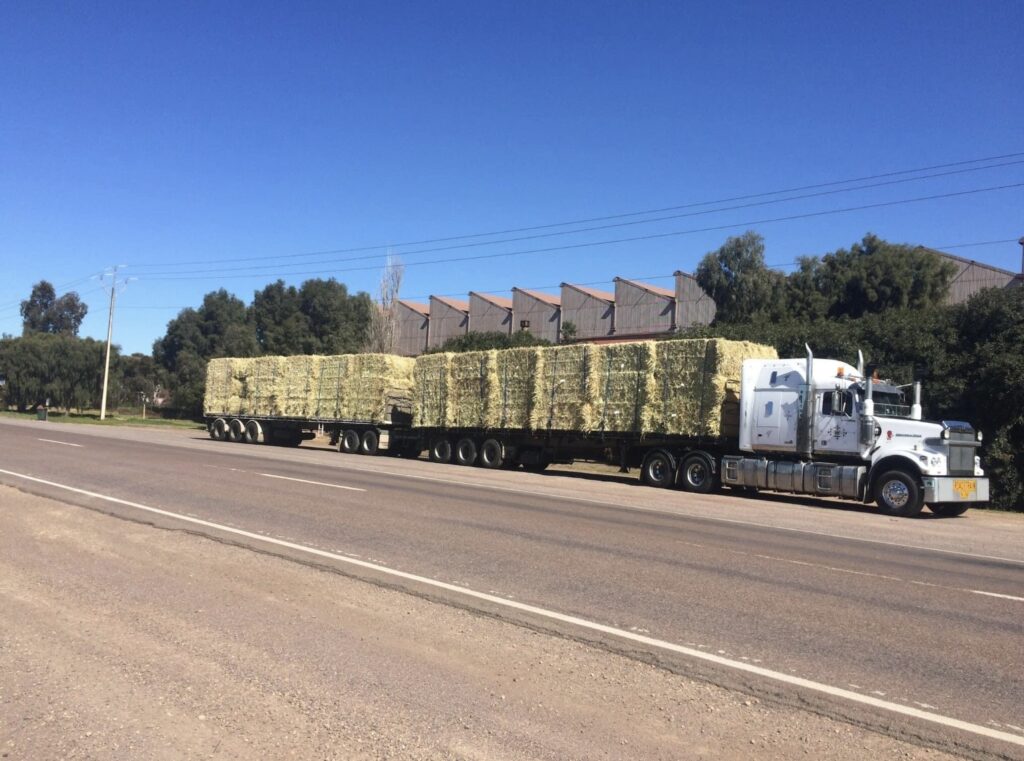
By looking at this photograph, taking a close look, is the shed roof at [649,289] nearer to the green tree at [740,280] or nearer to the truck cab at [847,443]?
the green tree at [740,280]

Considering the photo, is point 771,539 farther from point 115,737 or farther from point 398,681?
point 115,737

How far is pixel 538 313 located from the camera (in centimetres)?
5734

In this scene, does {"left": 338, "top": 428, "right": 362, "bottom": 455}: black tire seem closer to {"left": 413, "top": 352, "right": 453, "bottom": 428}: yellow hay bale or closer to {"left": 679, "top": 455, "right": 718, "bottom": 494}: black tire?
{"left": 413, "top": 352, "right": 453, "bottom": 428}: yellow hay bale

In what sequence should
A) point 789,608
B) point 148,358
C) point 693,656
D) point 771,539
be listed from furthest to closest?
point 148,358 < point 771,539 < point 789,608 < point 693,656

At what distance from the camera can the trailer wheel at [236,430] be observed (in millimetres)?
38625

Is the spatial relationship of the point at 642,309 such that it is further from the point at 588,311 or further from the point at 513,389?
the point at 513,389

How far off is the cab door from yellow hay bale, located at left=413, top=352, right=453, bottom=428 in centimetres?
1334

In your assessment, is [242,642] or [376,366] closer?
[242,642]

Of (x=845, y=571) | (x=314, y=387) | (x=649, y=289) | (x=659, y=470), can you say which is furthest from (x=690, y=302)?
(x=845, y=571)

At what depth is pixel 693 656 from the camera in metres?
5.99

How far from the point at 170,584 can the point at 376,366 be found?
25052mm

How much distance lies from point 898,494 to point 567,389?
10.0 metres

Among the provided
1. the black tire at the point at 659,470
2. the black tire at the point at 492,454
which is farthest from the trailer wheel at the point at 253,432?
the black tire at the point at 659,470

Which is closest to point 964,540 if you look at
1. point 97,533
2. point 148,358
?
point 97,533
